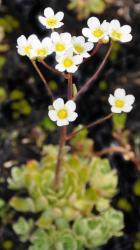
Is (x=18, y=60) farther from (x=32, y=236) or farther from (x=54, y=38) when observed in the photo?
(x=54, y=38)

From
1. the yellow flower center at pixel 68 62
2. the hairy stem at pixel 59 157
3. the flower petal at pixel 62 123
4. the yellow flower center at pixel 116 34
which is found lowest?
the flower petal at pixel 62 123

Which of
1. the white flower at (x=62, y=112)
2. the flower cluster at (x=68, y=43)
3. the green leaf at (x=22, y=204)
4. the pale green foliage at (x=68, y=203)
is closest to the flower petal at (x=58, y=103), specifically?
the white flower at (x=62, y=112)

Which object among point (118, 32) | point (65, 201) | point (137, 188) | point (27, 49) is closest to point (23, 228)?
point (65, 201)

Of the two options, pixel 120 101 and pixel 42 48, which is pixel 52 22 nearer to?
pixel 42 48

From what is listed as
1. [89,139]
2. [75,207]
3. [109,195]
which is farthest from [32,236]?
[89,139]

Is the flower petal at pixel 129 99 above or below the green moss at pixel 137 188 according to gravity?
below

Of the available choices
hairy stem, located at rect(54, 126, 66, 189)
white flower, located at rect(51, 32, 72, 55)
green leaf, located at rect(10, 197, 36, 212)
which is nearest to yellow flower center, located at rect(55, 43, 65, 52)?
white flower, located at rect(51, 32, 72, 55)

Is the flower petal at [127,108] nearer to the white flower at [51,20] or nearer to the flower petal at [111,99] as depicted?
the flower petal at [111,99]

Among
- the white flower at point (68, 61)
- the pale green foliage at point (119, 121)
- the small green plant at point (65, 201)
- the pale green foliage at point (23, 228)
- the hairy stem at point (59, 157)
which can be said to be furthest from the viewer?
the pale green foliage at point (119, 121)
